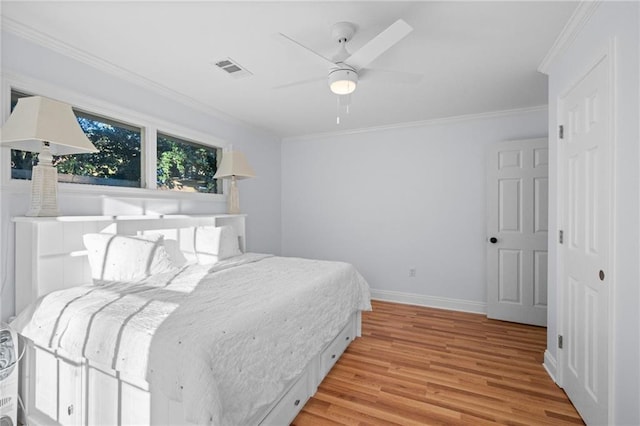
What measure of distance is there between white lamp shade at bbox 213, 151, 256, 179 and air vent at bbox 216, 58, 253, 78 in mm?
1002

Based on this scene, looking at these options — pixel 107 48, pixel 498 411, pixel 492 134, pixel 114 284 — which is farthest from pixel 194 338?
pixel 492 134

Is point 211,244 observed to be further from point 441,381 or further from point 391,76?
point 441,381

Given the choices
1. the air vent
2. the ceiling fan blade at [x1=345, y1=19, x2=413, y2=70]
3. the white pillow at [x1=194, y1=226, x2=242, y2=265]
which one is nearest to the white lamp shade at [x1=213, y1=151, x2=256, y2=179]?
the white pillow at [x1=194, y1=226, x2=242, y2=265]

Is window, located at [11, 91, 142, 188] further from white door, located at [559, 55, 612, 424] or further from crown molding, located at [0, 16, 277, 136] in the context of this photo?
white door, located at [559, 55, 612, 424]

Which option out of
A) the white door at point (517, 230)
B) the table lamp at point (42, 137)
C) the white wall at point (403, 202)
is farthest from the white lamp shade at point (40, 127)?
the white door at point (517, 230)

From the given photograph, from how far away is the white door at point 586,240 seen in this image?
5.34 ft

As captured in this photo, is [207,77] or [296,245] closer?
[207,77]

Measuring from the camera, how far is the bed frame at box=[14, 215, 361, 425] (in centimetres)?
142

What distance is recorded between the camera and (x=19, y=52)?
6.52ft

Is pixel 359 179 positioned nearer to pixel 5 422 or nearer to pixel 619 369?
pixel 619 369

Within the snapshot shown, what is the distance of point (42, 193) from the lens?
6.27ft

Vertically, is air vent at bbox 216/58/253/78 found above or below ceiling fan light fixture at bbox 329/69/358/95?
above

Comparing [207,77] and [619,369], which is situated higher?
[207,77]

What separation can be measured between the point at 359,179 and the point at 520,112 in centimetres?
220
